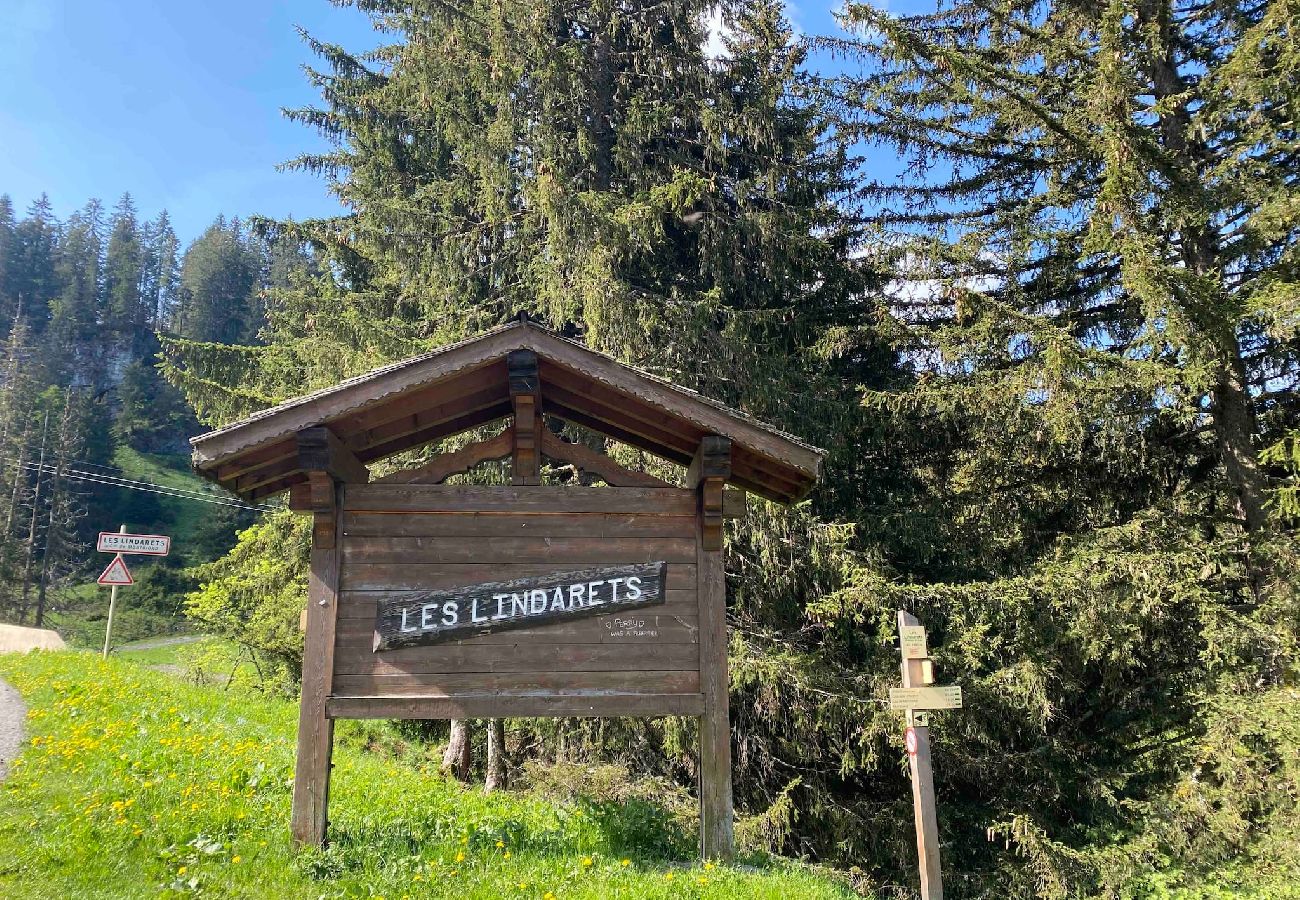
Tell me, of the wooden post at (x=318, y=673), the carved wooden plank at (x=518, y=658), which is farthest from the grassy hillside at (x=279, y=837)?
the carved wooden plank at (x=518, y=658)

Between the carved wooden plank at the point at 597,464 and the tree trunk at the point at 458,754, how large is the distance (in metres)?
5.74

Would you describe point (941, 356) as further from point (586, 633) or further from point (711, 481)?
point (586, 633)

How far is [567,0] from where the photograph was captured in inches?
440

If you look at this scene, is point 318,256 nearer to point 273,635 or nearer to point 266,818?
point 273,635

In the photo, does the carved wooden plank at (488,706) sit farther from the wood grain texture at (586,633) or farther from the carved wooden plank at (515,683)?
the wood grain texture at (586,633)

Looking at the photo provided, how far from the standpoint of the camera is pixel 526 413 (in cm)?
579

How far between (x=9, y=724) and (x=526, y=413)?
25.4 ft

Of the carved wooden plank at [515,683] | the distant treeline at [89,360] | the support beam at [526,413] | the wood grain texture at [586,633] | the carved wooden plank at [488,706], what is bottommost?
the carved wooden plank at [488,706]

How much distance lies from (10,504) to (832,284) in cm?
4508

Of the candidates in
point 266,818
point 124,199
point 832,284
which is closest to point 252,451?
point 266,818

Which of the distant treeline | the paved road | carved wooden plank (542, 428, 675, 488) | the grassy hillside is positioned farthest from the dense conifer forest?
the distant treeline

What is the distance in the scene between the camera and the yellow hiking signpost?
17.9 feet

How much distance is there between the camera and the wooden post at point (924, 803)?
542 centimetres

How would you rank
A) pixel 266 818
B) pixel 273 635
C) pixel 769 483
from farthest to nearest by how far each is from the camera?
pixel 273 635 < pixel 769 483 < pixel 266 818
